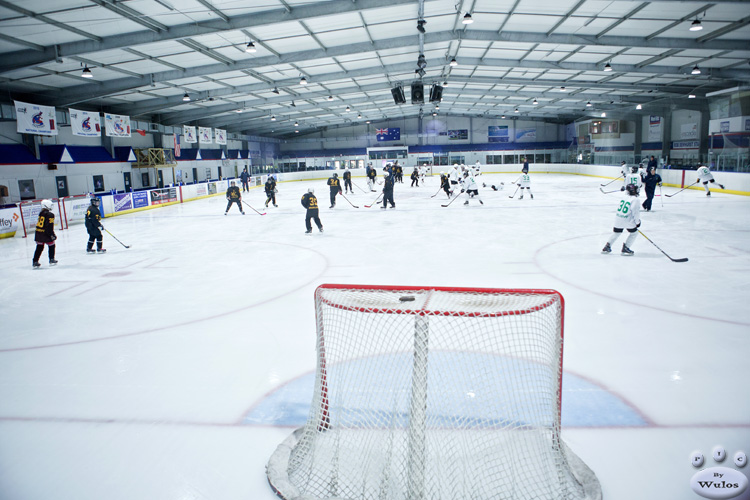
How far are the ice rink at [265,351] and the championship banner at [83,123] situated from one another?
10.2 metres

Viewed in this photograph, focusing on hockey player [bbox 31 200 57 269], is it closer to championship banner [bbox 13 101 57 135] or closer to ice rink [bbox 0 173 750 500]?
ice rink [bbox 0 173 750 500]

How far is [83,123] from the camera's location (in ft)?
60.6

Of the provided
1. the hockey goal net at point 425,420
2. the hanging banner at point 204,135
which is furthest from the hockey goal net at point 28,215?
the hanging banner at point 204,135

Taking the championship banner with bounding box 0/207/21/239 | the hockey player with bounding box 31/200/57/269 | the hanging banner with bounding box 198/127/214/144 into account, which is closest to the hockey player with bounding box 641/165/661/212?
the hockey player with bounding box 31/200/57/269

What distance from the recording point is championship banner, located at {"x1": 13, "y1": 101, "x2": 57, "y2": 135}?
15533 mm

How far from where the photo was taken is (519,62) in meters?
20.1

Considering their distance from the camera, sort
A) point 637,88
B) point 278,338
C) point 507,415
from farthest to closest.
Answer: point 637,88 → point 278,338 → point 507,415

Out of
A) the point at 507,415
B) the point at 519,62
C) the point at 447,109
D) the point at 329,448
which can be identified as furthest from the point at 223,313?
the point at 447,109

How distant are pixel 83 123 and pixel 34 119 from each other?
2.44 m

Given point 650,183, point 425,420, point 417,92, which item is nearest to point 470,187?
point 417,92

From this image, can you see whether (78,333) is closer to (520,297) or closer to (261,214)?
(520,297)

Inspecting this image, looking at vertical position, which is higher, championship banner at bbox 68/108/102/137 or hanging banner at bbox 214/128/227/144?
hanging banner at bbox 214/128/227/144

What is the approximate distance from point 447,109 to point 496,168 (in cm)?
689

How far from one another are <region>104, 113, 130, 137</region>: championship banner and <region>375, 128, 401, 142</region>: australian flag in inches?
1054
